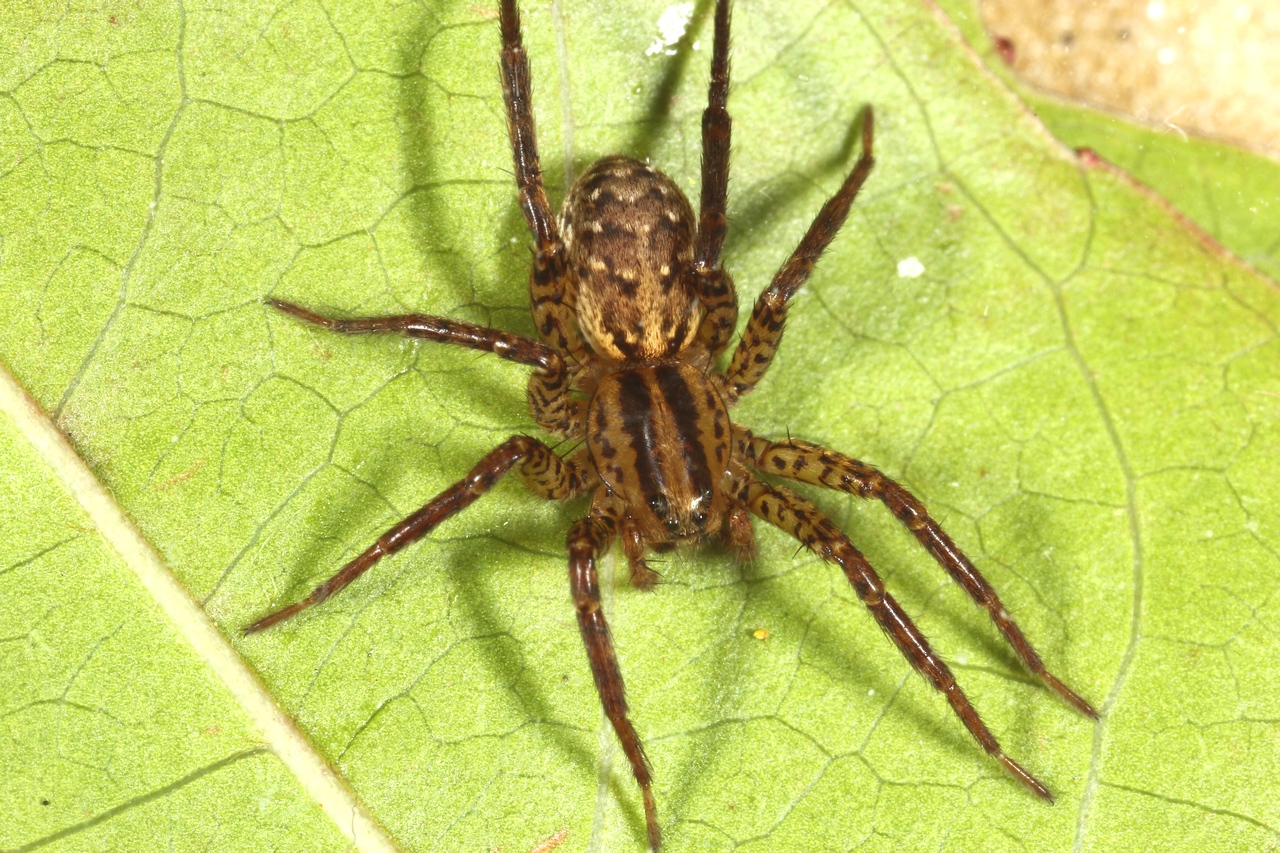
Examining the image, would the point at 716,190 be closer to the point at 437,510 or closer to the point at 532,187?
the point at 532,187

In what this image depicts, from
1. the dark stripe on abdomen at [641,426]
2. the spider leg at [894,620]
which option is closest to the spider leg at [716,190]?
the dark stripe on abdomen at [641,426]

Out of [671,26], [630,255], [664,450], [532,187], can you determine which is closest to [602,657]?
[664,450]

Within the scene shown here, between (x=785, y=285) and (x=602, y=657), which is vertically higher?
(x=785, y=285)

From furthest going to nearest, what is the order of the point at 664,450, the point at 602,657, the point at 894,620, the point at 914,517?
the point at 664,450, the point at 914,517, the point at 894,620, the point at 602,657

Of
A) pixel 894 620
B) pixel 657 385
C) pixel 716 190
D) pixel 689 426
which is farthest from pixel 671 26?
pixel 894 620

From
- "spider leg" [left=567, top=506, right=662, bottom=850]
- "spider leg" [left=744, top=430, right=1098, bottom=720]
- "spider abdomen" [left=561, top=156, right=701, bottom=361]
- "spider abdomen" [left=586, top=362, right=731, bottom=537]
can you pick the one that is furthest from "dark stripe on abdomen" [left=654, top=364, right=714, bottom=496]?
"spider leg" [left=567, top=506, right=662, bottom=850]

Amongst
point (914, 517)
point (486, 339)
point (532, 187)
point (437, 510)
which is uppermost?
point (532, 187)

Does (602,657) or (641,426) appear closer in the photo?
(602,657)

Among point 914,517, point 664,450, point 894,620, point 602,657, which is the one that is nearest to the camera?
point 602,657
